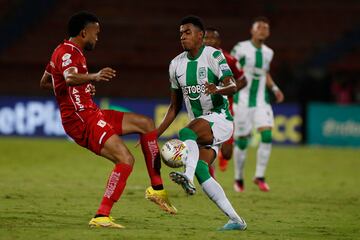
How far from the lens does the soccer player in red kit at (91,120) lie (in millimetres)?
7914

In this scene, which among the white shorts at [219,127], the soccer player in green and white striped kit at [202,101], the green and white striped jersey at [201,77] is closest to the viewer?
the soccer player in green and white striped kit at [202,101]

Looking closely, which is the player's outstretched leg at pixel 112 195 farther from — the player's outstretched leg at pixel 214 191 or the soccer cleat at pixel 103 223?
the player's outstretched leg at pixel 214 191

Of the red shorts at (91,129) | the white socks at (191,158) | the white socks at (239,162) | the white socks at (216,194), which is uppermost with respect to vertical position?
the red shorts at (91,129)

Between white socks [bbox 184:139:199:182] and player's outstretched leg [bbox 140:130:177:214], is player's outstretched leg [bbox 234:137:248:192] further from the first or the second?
white socks [bbox 184:139:199:182]

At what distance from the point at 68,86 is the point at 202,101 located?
135 cm

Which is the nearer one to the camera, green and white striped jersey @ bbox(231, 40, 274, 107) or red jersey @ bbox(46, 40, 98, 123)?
red jersey @ bbox(46, 40, 98, 123)

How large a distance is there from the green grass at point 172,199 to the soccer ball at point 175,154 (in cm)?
64

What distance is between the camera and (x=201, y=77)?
27.4ft

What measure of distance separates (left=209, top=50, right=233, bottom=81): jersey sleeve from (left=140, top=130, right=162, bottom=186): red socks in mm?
870

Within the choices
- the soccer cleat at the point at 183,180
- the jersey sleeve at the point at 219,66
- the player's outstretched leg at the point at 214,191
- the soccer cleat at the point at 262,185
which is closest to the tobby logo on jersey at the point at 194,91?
the jersey sleeve at the point at 219,66

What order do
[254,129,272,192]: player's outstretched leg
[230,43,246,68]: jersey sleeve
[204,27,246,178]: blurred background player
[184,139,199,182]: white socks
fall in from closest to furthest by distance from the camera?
[184,139,199,182]: white socks → [204,27,246,178]: blurred background player → [254,129,272,192]: player's outstretched leg → [230,43,246,68]: jersey sleeve

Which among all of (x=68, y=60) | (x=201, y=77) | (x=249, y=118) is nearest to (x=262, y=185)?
(x=249, y=118)

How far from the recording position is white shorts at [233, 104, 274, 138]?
12.9 m

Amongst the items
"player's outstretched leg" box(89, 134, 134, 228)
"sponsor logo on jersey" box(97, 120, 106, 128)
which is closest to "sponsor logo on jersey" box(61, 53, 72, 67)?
"sponsor logo on jersey" box(97, 120, 106, 128)
